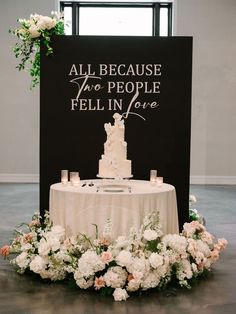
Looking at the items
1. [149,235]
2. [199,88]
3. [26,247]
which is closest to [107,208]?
[149,235]

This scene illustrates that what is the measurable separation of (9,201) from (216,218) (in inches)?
133

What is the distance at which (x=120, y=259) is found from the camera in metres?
3.86

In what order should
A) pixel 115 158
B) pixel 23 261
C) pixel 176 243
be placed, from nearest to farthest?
pixel 176 243
pixel 23 261
pixel 115 158

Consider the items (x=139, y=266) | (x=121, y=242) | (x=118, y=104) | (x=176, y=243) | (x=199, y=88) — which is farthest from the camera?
(x=199, y=88)

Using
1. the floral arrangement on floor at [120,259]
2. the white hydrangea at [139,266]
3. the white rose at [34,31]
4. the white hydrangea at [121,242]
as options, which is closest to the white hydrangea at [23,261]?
the floral arrangement on floor at [120,259]

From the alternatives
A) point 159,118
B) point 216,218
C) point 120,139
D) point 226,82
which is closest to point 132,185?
point 120,139

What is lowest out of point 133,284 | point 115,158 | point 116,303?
point 116,303

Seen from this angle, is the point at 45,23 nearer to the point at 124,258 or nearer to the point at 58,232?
the point at 58,232

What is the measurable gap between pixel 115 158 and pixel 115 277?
3.76ft

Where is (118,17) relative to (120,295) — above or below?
above

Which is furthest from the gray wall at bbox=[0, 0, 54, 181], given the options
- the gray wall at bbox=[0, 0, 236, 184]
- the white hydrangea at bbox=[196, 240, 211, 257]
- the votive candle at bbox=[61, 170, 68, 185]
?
the white hydrangea at bbox=[196, 240, 211, 257]

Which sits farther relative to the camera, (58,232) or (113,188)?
(113,188)

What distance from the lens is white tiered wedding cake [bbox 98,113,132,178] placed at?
14.9 feet

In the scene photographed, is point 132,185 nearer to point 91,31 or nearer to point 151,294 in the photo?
point 151,294
